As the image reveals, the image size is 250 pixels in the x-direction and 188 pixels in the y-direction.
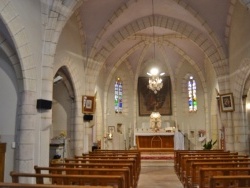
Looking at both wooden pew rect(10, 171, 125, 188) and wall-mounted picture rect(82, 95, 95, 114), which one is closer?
wooden pew rect(10, 171, 125, 188)

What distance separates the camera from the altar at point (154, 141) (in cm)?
1652

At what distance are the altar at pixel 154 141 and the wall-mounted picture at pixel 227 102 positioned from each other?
5.43 meters

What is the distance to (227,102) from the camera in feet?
37.3

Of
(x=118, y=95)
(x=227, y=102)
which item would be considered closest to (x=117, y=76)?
(x=118, y=95)

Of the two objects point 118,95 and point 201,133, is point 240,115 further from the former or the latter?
point 118,95

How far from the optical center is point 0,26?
23.4 feet

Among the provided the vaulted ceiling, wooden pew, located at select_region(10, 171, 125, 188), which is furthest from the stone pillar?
the vaulted ceiling

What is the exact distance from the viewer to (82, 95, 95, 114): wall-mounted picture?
11.4 meters

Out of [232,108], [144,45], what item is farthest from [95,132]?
[232,108]

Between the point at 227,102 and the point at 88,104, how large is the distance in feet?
18.9

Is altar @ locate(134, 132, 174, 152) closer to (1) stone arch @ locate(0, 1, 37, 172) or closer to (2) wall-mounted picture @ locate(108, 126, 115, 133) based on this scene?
(2) wall-mounted picture @ locate(108, 126, 115, 133)

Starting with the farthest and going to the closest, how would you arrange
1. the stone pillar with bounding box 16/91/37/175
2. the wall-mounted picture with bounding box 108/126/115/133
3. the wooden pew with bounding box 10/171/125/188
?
the wall-mounted picture with bounding box 108/126/115/133
the stone pillar with bounding box 16/91/37/175
the wooden pew with bounding box 10/171/125/188

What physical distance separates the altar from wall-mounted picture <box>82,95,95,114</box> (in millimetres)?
→ 5746

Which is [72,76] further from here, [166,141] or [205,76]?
[205,76]
